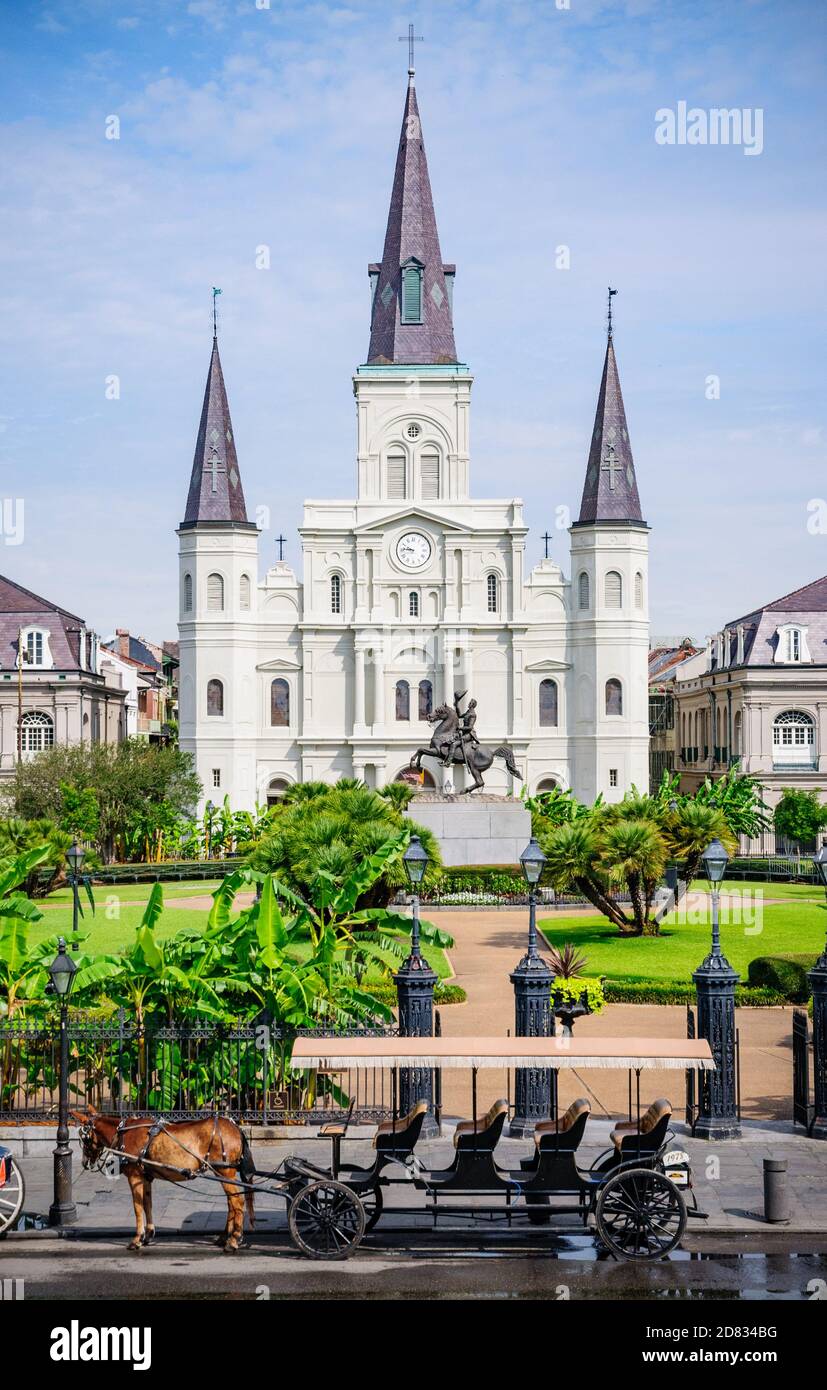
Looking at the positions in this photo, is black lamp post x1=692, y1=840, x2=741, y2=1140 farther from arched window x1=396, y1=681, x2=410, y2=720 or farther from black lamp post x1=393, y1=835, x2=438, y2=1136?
arched window x1=396, y1=681, x2=410, y2=720

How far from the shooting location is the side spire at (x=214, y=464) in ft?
255

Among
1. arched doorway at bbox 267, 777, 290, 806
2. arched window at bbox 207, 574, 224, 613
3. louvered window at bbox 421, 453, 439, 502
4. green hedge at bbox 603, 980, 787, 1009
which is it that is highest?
louvered window at bbox 421, 453, 439, 502

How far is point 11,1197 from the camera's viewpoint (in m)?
15.2

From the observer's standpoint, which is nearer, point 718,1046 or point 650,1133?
point 650,1133

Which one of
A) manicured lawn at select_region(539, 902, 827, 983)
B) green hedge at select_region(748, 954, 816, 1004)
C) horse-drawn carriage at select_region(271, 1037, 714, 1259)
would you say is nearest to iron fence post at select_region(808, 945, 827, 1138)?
horse-drawn carriage at select_region(271, 1037, 714, 1259)

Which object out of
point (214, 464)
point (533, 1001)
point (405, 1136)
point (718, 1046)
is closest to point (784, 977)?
point (718, 1046)

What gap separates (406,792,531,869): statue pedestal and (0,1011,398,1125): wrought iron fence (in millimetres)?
32313

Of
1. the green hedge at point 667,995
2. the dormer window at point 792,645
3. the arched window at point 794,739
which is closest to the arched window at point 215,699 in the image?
the arched window at point 794,739

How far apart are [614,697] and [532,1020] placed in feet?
191

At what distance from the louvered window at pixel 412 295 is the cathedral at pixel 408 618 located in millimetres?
3209

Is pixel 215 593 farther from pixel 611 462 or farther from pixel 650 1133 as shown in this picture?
pixel 650 1133

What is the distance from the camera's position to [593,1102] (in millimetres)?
21141

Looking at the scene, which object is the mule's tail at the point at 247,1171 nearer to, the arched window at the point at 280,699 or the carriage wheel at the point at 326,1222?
the carriage wheel at the point at 326,1222

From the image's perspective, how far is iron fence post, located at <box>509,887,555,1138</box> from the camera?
19.5m
